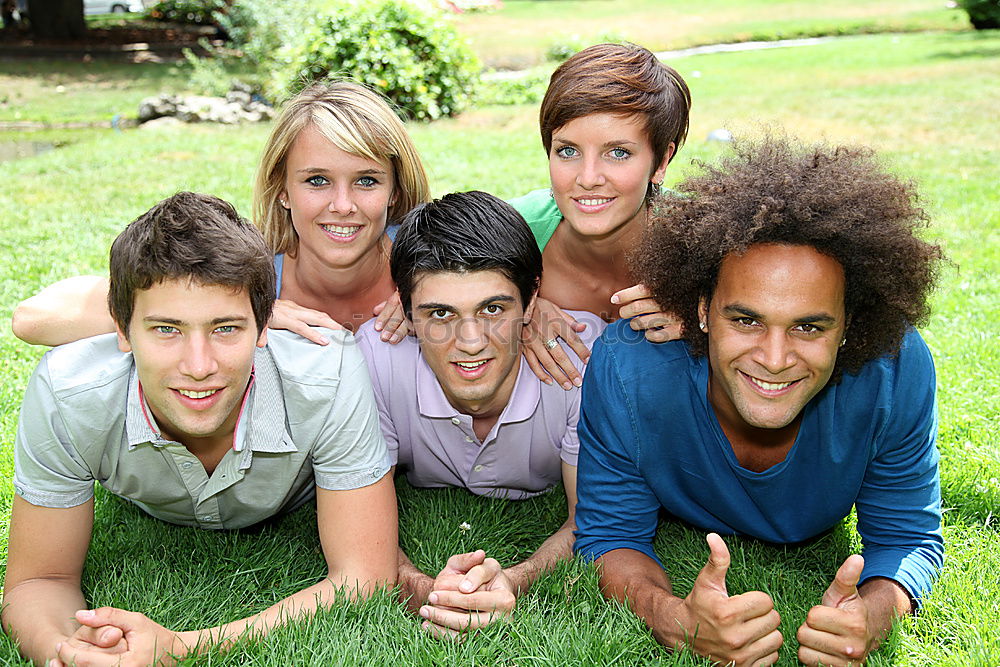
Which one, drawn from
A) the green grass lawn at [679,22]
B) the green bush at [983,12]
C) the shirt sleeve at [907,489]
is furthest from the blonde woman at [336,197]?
the green bush at [983,12]

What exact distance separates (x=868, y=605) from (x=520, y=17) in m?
28.4

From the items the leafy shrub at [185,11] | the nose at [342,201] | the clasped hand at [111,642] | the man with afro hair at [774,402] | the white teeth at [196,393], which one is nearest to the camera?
the clasped hand at [111,642]

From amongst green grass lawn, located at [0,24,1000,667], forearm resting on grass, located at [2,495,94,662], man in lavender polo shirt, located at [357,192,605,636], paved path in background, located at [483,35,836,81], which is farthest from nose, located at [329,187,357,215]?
paved path in background, located at [483,35,836,81]

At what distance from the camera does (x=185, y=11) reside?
2823cm

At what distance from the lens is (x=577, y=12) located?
98.8 ft

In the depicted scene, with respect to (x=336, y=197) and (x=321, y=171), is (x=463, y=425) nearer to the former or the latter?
(x=336, y=197)

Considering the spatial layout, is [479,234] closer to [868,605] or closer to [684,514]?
[684,514]

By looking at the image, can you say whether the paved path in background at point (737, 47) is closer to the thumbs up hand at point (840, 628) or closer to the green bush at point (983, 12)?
the green bush at point (983, 12)

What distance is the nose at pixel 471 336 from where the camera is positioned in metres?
3.07

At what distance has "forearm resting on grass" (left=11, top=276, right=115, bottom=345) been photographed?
3.03 m

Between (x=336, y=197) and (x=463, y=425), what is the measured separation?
3.66 ft

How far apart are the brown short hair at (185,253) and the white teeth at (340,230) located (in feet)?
3.52

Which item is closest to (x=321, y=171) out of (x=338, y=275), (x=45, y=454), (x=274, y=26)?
(x=338, y=275)

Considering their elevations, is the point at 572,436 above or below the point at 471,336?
below
